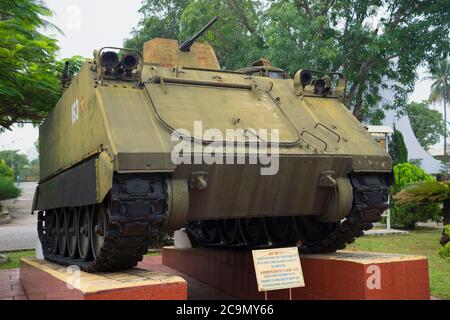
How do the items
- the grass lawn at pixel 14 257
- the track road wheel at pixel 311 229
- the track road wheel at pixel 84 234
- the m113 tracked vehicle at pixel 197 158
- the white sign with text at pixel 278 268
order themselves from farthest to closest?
1. the grass lawn at pixel 14 257
2. the track road wheel at pixel 311 229
3. the track road wheel at pixel 84 234
4. the white sign with text at pixel 278 268
5. the m113 tracked vehicle at pixel 197 158

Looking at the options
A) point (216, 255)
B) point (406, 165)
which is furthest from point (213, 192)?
point (406, 165)

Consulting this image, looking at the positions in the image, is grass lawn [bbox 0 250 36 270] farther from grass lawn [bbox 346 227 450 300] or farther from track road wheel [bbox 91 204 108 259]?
grass lawn [bbox 346 227 450 300]

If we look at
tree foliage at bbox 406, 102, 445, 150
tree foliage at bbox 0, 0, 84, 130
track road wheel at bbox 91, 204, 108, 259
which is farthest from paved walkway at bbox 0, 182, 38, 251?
tree foliage at bbox 406, 102, 445, 150

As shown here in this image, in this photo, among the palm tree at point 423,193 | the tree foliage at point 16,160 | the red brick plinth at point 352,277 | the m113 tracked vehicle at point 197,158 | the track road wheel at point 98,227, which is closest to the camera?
the m113 tracked vehicle at point 197,158

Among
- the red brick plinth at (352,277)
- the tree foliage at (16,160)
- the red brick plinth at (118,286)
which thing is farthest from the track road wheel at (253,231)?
the tree foliage at (16,160)

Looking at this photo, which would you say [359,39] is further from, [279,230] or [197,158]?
[197,158]

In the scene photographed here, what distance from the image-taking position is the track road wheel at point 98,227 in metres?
5.00

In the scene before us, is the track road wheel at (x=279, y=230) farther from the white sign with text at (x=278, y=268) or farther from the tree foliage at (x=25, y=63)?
the tree foliage at (x=25, y=63)

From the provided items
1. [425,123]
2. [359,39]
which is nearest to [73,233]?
[359,39]

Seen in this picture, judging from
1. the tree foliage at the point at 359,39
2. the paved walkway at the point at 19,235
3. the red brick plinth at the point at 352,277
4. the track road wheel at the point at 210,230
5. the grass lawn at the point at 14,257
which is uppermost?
the tree foliage at the point at 359,39

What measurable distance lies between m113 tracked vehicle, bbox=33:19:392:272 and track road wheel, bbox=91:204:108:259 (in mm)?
12

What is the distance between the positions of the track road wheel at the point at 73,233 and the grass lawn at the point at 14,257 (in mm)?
4375

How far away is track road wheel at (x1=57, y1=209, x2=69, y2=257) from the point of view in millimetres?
7105
